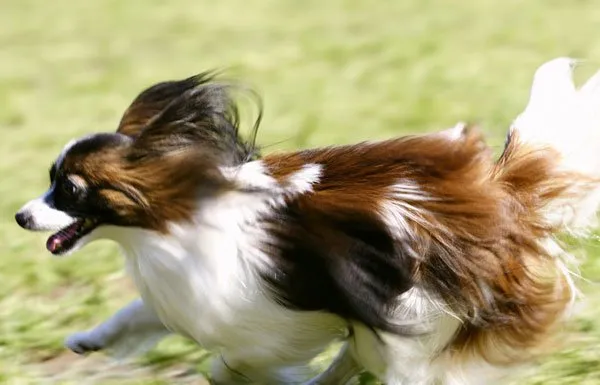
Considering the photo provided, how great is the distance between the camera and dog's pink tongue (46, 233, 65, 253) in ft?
11.6

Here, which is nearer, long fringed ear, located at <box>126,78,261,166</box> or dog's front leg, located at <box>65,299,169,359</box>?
long fringed ear, located at <box>126,78,261,166</box>

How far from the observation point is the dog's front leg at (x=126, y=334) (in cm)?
399

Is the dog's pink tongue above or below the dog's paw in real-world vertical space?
above

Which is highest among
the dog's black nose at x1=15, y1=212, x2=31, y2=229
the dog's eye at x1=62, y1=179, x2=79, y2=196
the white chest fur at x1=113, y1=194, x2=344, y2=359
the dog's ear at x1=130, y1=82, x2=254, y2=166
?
the dog's ear at x1=130, y1=82, x2=254, y2=166

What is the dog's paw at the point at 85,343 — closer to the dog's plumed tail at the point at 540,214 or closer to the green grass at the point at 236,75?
the green grass at the point at 236,75

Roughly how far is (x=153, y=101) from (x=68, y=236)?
50 centimetres

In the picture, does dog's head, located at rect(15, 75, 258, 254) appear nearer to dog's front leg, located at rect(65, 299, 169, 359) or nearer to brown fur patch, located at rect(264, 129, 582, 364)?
brown fur patch, located at rect(264, 129, 582, 364)

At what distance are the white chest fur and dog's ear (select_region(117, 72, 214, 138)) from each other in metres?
0.37

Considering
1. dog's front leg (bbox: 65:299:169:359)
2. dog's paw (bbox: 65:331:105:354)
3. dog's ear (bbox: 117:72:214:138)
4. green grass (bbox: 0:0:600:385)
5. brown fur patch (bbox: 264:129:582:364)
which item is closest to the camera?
brown fur patch (bbox: 264:129:582:364)

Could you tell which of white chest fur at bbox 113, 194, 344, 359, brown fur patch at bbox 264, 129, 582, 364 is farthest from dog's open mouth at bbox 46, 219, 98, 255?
brown fur patch at bbox 264, 129, 582, 364

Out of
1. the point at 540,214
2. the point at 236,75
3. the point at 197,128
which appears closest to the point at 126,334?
the point at 197,128

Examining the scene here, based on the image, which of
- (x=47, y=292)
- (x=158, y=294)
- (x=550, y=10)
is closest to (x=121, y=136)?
(x=158, y=294)

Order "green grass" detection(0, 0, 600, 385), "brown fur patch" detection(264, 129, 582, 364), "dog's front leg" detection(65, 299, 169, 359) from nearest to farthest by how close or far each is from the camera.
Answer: "brown fur patch" detection(264, 129, 582, 364) < "dog's front leg" detection(65, 299, 169, 359) < "green grass" detection(0, 0, 600, 385)

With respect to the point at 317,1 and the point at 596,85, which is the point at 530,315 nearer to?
the point at 596,85
